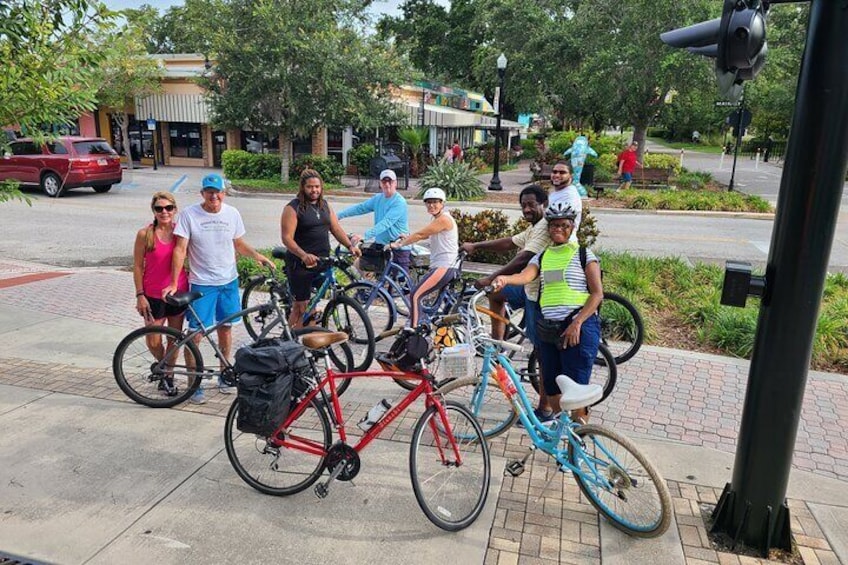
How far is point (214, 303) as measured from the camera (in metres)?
5.43

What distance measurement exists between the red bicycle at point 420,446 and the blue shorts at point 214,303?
163 cm

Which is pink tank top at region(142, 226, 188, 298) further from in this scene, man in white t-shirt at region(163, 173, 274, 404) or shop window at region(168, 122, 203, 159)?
shop window at region(168, 122, 203, 159)

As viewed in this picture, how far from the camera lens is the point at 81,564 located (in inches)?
131

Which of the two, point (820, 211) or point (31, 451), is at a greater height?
point (820, 211)

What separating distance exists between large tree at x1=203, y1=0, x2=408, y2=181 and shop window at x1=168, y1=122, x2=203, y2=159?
11.8m

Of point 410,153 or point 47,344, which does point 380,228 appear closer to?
point 47,344

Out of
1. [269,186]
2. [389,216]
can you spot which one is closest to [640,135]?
[269,186]

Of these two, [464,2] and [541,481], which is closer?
[541,481]

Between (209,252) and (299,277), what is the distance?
1138 mm

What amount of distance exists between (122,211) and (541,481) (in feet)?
52.1

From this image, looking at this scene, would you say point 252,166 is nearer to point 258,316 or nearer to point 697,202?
point 697,202

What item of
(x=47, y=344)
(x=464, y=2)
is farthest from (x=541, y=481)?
(x=464, y=2)

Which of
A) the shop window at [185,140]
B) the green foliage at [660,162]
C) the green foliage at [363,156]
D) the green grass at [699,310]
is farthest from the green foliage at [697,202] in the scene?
the shop window at [185,140]

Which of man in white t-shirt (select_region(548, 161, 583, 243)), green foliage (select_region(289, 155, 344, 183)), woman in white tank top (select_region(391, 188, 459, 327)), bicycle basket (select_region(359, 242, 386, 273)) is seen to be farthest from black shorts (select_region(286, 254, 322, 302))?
green foliage (select_region(289, 155, 344, 183))
